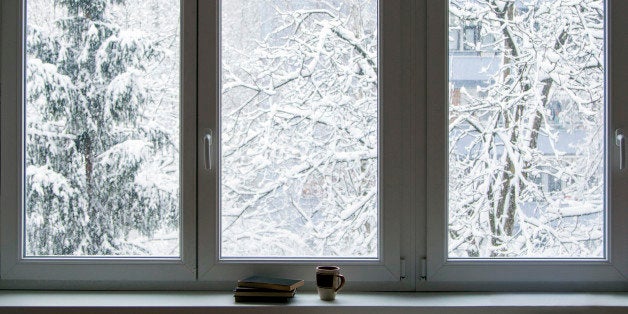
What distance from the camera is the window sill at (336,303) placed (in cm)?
214

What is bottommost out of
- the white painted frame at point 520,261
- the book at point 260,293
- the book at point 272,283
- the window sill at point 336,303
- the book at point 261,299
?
the window sill at point 336,303

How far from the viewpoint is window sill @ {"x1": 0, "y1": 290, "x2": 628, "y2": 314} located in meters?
2.14

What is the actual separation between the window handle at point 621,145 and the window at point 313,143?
12 mm

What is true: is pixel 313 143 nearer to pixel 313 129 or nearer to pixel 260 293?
pixel 313 129

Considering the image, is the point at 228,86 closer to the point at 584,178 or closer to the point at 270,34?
the point at 270,34

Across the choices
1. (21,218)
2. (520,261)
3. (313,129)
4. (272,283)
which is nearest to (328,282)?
(272,283)

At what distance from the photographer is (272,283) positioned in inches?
86.4

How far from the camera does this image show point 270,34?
235 centimetres

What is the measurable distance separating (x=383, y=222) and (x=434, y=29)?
2.27 feet

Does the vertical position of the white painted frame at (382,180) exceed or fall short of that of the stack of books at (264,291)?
it exceeds it

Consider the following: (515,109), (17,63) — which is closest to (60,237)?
(17,63)

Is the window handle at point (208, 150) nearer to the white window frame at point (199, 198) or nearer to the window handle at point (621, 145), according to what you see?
the white window frame at point (199, 198)

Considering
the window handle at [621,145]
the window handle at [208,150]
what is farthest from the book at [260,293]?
the window handle at [621,145]

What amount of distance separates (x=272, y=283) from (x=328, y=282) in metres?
0.18
